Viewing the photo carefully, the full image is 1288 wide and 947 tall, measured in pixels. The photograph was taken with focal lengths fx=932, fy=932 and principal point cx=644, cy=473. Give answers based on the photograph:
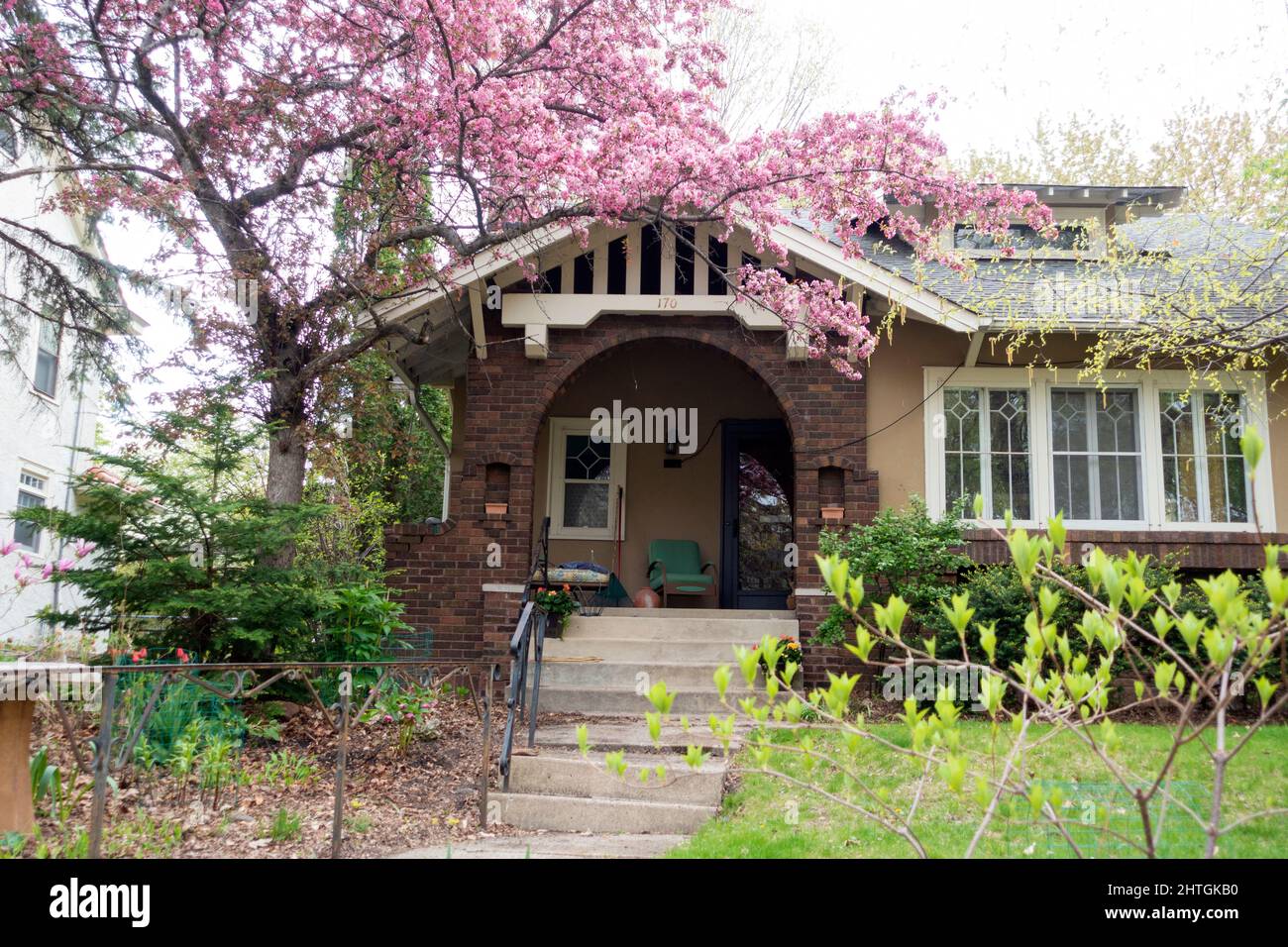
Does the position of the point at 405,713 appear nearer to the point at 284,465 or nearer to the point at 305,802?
the point at 305,802

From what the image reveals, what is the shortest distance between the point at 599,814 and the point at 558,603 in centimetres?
322

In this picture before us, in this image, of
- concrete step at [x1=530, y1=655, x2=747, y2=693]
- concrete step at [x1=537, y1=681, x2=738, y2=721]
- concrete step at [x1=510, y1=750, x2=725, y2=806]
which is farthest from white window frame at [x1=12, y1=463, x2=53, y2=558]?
concrete step at [x1=510, y1=750, x2=725, y2=806]

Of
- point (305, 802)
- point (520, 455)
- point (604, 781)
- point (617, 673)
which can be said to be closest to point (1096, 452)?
point (617, 673)

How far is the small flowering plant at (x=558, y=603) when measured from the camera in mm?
8516

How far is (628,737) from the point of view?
6.72 m

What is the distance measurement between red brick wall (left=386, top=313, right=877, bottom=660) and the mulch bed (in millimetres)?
2181

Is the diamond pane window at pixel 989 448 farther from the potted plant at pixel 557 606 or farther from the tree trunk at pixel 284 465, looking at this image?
the tree trunk at pixel 284 465

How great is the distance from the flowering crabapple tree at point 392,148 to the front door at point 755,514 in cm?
255

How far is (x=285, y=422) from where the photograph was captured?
7.25 metres

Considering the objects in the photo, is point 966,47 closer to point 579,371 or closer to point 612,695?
point 579,371

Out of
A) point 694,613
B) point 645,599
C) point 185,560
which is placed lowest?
point 694,613

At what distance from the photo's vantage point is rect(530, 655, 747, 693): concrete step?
8.00 m

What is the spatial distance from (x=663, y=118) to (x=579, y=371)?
96.2 inches
